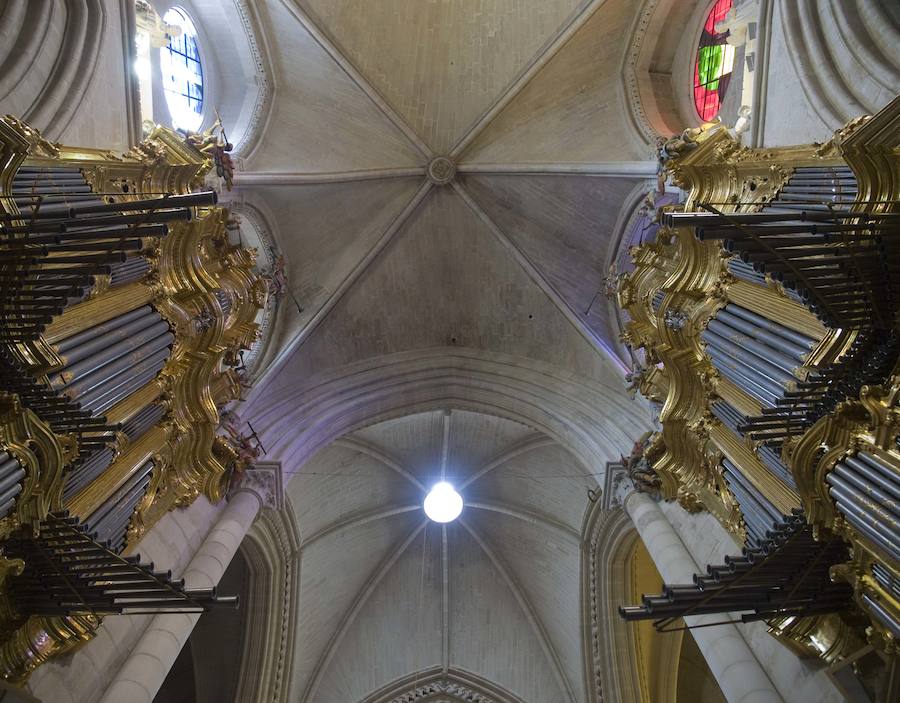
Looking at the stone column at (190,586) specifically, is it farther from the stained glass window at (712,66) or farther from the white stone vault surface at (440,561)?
the stained glass window at (712,66)

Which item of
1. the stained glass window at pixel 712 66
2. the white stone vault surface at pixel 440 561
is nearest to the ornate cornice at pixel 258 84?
the white stone vault surface at pixel 440 561

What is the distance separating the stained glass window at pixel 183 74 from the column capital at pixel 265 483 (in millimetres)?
5527

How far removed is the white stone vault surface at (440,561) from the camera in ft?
44.6

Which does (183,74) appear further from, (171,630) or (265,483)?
(171,630)

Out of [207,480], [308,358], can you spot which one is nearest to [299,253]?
[308,358]

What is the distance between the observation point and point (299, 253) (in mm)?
13141

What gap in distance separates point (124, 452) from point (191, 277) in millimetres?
2212

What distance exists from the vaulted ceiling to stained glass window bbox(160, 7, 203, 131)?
1.22m

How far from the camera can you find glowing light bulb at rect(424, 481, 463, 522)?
15.6 metres

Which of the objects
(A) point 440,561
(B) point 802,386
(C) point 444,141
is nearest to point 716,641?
(B) point 802,386

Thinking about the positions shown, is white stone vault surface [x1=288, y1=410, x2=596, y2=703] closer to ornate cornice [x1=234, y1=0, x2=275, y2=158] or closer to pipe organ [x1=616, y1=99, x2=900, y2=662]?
ornate cornice [x1=234, y1=0, x2=275, y2=158]

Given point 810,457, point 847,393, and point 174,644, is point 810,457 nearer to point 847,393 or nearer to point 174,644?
point 847,393

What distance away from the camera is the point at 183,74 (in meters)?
11.5

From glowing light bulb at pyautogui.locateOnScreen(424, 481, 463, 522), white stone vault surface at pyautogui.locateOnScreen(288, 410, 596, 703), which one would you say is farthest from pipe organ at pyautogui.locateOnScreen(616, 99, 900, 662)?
glowing light bulb at pyautogui.locateOnScreen(424, 481, 463, 522)
